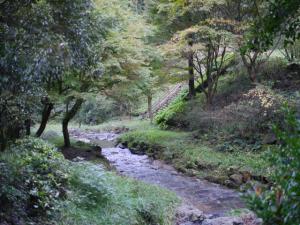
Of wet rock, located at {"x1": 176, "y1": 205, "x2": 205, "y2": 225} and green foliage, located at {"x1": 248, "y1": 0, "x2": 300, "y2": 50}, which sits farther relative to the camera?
wet rock, located at {"x1": 176, "y1": 205, "x2": 205, "y2": 225}

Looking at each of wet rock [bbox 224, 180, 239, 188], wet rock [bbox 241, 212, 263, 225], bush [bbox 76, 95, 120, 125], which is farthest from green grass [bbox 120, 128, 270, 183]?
bush [bbox 76, 95, 120, 125]

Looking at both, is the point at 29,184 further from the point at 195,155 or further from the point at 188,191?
the point at 195,155

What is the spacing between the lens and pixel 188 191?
12016 millimetres

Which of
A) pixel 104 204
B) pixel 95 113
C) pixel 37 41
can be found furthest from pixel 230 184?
pixel 95 113

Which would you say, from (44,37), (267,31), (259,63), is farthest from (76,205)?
(259,63)

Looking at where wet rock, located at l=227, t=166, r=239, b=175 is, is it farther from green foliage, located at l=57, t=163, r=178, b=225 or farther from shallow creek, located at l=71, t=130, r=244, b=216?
green foliage, located at l=57, t=163, r=178, b=225

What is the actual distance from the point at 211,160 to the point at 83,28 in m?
9.00

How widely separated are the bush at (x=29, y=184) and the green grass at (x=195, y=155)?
20.7 ft

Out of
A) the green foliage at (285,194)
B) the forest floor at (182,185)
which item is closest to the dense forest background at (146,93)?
the green foliage at (285,194)

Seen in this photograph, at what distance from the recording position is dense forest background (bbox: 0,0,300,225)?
3.91m

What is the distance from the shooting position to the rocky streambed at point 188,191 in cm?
877

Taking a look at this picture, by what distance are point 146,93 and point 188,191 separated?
6.74 m

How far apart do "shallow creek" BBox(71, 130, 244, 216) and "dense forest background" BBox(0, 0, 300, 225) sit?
0.54 metres

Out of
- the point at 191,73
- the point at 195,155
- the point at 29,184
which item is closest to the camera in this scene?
the point at 29,184
